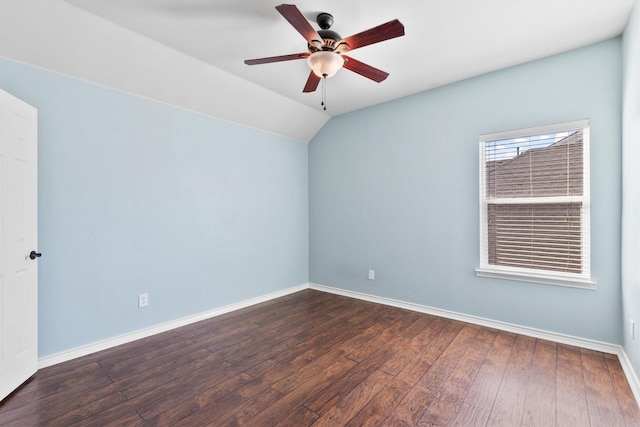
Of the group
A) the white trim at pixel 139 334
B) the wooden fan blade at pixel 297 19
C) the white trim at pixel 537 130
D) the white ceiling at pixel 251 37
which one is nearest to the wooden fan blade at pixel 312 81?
the white ceiling at pixel 251 37

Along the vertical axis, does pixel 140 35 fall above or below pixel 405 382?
above

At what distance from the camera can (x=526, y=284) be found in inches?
114

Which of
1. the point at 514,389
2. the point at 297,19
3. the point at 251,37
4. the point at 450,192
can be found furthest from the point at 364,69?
the point at 514,389

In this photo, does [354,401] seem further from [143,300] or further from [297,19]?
[297,19]

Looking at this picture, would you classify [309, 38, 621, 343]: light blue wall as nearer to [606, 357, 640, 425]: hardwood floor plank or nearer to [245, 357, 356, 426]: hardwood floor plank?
[606, 357, 640, 425]: hardwood floor plank

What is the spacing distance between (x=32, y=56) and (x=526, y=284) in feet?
15.3

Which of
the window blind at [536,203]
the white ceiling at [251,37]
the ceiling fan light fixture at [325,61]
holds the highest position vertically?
the white ceiling at [251,37]

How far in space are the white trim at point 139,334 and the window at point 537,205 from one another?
280cm

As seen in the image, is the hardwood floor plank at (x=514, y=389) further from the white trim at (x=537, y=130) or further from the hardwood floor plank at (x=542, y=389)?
the white trim at (x=537, y=130)

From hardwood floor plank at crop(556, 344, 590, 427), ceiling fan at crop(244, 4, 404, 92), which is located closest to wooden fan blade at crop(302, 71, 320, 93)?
ceiling fan at crop(244, 4, 404, 92)

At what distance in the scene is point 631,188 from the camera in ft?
6.99

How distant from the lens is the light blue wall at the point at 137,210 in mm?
2393

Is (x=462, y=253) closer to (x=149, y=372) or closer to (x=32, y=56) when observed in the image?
(x=149, y=372)

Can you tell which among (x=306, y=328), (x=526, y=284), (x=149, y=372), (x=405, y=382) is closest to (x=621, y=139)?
(x=526, y=284)
